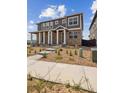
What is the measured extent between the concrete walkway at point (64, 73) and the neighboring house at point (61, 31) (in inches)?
7.0

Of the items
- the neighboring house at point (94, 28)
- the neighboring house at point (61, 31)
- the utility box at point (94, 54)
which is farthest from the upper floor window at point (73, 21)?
the utility box at point (94, 54)

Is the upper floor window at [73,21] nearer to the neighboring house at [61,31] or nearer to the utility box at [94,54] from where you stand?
the neighboring house at [61,31]

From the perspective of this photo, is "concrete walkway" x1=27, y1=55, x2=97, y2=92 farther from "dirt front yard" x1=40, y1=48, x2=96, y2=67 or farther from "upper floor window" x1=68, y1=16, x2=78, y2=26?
"upper floor window" x1=68, y1=16, x2=78, y2=26

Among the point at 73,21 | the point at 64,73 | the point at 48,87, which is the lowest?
the point at 48,87

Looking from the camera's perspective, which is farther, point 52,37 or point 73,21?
point 52,37

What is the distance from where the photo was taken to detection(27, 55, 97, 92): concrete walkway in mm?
1803

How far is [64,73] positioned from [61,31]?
35 cm

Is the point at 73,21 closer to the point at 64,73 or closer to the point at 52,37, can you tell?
the point at 52,37

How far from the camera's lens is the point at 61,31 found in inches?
76.2

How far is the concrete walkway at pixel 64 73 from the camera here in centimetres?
180

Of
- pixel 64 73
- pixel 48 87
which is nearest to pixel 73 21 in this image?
pixel 64 73
